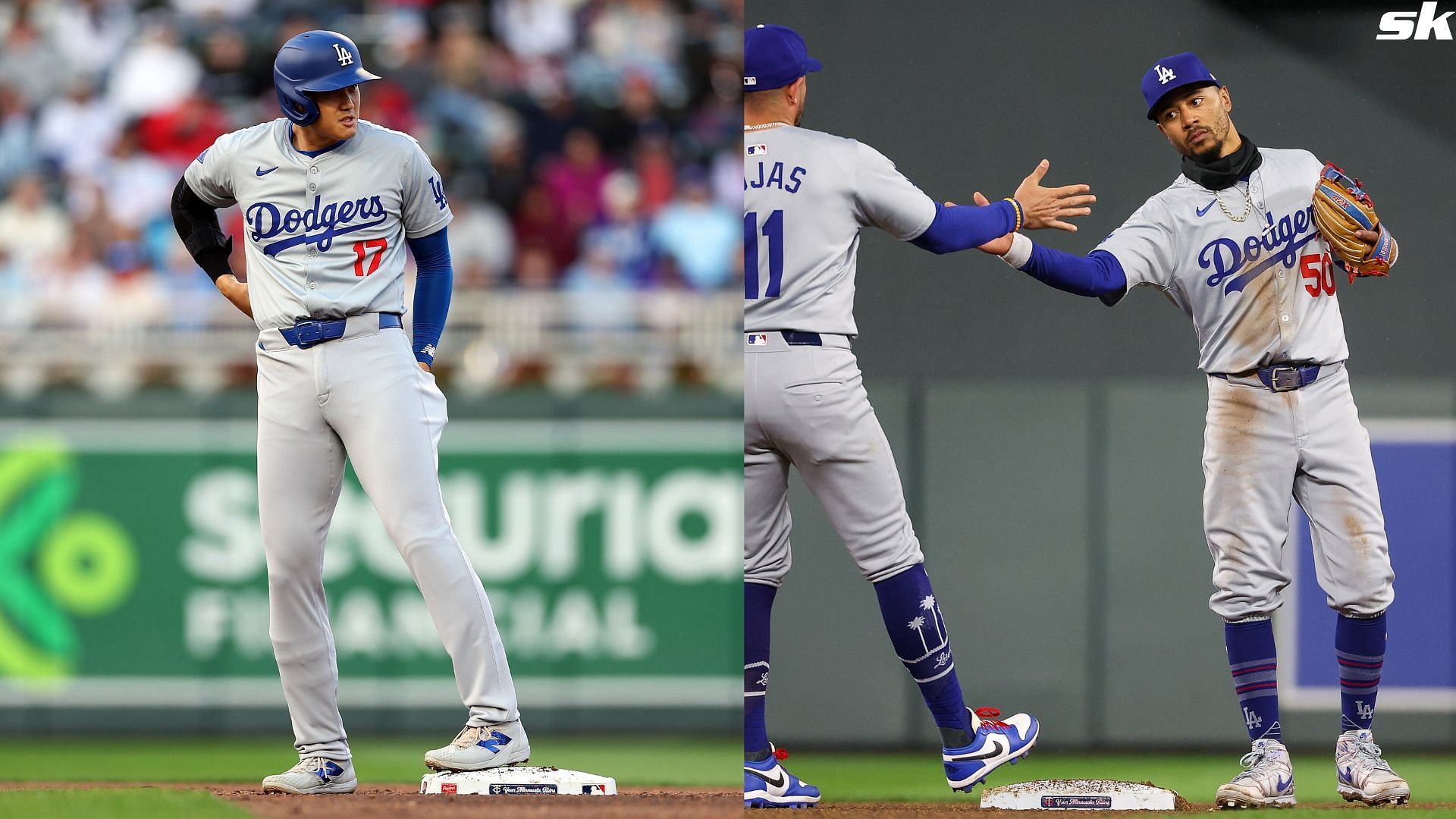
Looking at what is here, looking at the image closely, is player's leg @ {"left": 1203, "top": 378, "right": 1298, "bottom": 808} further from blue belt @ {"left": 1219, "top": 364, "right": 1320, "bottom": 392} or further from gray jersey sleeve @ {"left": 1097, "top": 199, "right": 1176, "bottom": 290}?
gray jersey sleeve @ {"left": 1097, "top": 199, "right": 1176, "bottom": 290}

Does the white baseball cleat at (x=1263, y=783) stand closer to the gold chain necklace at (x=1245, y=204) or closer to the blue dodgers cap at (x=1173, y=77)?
the gold chain necklace at (x=1245, y=204)

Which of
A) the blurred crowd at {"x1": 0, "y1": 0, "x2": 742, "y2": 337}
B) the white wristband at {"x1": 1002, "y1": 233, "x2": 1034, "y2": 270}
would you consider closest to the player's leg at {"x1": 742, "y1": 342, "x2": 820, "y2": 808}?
the white wristband at {"x1": 1002, "y1": 233, "x2": 1034, "y2": 270}

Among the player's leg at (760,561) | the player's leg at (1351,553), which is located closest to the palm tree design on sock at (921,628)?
the player's leg at (760,561)

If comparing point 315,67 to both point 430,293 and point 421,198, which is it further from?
point 430,293

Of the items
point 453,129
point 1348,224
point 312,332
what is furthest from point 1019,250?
point 453,129

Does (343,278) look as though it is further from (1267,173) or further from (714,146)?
(714,146)

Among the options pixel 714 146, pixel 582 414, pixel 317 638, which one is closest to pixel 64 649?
pixel 582 414
